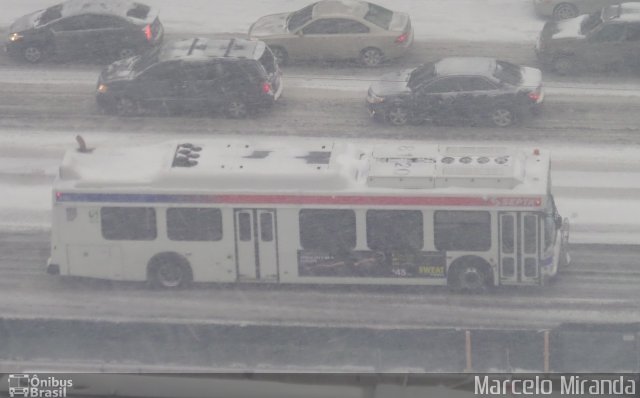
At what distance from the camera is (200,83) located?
75.9 ft

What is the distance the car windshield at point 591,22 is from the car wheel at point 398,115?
4.93 metres

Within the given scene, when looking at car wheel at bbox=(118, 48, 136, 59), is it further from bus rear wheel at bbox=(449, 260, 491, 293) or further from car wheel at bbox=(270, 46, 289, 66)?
bus rear wheel at bbox=(449, 260, 491, 293)

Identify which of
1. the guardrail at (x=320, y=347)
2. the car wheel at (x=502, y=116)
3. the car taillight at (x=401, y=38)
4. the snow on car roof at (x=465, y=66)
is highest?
the car taillight at (x=401, y=38)

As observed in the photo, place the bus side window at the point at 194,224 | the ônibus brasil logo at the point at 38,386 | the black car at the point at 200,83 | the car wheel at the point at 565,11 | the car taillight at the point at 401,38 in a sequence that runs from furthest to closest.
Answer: the car wheel at the point at 565,11 < the car taillight at the point at 401,38 < the black car at the point at 200,83 < the bus side window at the point at 194,224 < the ônibus brasil logo at the point at 38,386

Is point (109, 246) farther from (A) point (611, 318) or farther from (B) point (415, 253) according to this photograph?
(A) point (611, 318)

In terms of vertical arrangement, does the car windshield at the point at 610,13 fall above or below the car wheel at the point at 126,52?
above

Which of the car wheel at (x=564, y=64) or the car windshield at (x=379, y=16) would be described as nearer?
the car wheel at (x=564, y=64)

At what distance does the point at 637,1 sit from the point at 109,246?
1601 cm

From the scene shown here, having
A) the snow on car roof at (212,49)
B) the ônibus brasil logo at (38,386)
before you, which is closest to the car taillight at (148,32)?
the snow on car roof at (212,49)

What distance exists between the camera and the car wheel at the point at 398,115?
22562 millimetres

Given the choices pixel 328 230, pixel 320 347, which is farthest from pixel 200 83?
pixel 320 347

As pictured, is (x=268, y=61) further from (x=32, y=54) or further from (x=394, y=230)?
(x=394, y=230)

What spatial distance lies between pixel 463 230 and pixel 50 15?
535 inches

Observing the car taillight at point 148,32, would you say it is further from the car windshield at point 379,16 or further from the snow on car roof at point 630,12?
the snow on car roof at point 630,12
